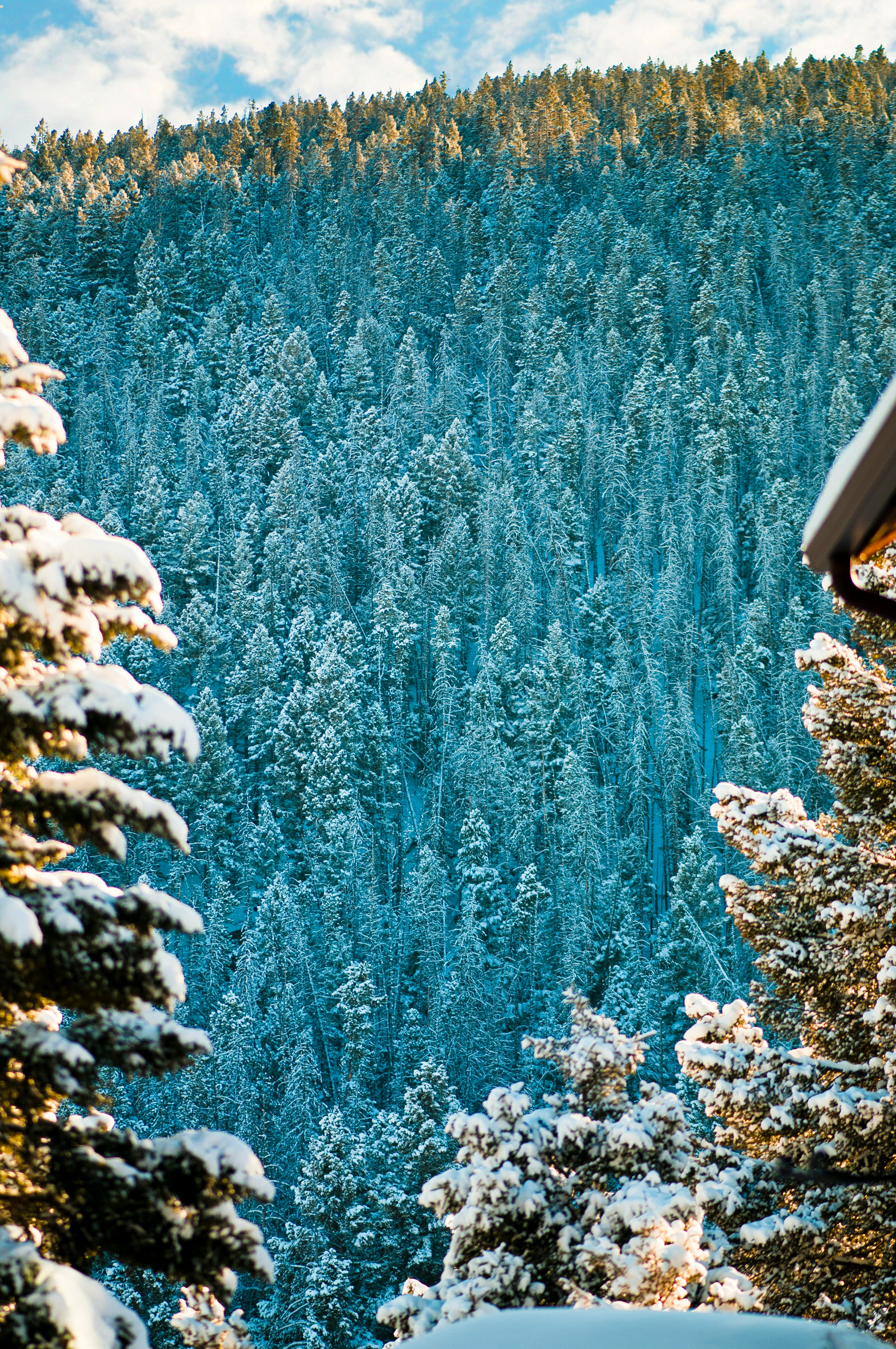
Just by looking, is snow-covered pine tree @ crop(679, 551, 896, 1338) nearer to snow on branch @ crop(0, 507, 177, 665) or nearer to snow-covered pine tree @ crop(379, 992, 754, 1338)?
snow-covered pine tree @ crop(379, 992, 754, 1338)

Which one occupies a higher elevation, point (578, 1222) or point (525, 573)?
point (525, 573)

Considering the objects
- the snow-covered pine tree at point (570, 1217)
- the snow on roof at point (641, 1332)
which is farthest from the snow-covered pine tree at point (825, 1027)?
the snow on roof at point (641, 1332)

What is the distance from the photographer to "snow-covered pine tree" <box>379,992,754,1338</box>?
7.35m

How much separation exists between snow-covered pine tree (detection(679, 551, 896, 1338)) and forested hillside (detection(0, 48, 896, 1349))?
2834 centimetres

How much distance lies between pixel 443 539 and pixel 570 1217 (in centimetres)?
7243

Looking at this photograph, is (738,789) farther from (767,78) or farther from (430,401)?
(767,78)

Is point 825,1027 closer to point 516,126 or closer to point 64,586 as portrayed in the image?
point 64,586

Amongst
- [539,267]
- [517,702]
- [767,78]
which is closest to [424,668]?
[517,702]

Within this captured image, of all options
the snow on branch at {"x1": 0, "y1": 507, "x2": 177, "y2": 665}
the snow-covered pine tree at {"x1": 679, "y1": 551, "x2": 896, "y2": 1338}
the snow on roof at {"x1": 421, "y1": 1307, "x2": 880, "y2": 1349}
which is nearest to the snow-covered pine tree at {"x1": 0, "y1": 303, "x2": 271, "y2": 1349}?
the snow on branch at {"x1": 0, "y1": 507, "x2": 177, "y2": 665}

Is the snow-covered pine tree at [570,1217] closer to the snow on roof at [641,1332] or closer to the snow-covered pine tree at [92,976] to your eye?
the snow on roof at [641,1332]

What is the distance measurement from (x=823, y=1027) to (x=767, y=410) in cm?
9239

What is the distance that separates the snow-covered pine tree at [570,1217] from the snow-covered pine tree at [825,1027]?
0.48 m

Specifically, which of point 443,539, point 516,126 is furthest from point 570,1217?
point 516,126

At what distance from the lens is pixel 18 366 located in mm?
4422
